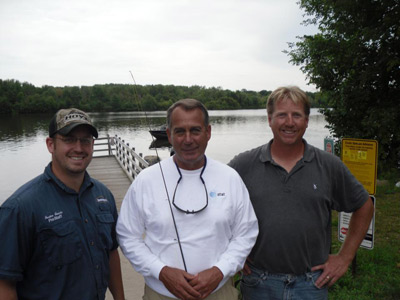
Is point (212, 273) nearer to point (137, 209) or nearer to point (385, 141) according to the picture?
point (137, 209)

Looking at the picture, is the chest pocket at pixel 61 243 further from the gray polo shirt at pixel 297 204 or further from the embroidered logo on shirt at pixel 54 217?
the gray polo shirt at pixel 297 204

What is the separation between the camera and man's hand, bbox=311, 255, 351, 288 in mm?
2314

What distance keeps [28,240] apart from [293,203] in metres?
1.64

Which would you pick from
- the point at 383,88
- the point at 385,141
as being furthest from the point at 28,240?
the point at 383,88

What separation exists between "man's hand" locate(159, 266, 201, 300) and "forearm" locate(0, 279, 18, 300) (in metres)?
0.80

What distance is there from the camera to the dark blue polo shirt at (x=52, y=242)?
174 cm

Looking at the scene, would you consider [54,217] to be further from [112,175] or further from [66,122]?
[112,175]

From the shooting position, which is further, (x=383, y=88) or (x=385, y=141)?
(x=383, y=88)

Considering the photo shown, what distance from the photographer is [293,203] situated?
7.42 feet

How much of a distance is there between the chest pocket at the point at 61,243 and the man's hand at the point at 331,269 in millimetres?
1586

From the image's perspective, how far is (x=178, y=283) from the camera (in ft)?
6.33

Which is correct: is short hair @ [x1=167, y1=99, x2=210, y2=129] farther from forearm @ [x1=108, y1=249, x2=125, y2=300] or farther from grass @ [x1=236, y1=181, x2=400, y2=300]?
grass @ [x1=236, y1=181, x2=400, y2=300]

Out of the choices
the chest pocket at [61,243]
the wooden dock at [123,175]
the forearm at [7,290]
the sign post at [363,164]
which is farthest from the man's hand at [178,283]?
the sign post at [363,164]

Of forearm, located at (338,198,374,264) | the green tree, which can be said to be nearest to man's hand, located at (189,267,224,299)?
forearm, located at (338,198,374,264)
